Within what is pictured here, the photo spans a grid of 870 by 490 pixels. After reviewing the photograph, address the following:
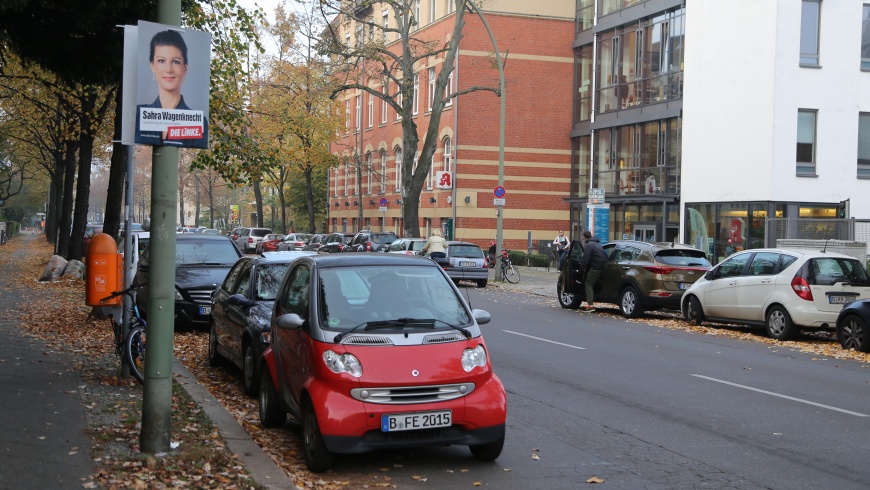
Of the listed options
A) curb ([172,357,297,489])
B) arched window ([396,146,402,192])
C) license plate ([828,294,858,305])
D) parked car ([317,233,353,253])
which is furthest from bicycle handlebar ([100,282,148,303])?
arched window ([396,146,402,192])

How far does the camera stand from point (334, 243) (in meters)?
45.6

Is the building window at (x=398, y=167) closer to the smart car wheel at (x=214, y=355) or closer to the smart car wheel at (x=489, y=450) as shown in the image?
the smart car wheel at (x=214, y=355)

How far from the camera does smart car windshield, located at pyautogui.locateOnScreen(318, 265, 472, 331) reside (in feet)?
23.5

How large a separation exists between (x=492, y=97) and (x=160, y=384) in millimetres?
43963

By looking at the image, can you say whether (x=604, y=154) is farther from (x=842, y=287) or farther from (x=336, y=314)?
(x=336, y=314)

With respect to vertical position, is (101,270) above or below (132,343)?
above

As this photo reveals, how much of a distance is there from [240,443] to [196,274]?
8.97m

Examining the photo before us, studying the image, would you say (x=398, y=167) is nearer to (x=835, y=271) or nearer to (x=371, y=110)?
(x=371, y=110)

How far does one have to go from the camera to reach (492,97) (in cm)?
4944

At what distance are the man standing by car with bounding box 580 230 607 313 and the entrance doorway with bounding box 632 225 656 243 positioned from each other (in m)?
17.8

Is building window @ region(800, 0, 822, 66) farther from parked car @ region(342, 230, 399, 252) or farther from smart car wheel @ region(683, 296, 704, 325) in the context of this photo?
parked car @ region(342, 230, 399, 252)

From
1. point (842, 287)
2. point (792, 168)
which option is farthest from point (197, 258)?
point (792, 168)

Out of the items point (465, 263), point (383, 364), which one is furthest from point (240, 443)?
point (465, 263)

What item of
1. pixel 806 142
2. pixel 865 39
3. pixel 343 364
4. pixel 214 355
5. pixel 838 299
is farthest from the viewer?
pixel 865 39
